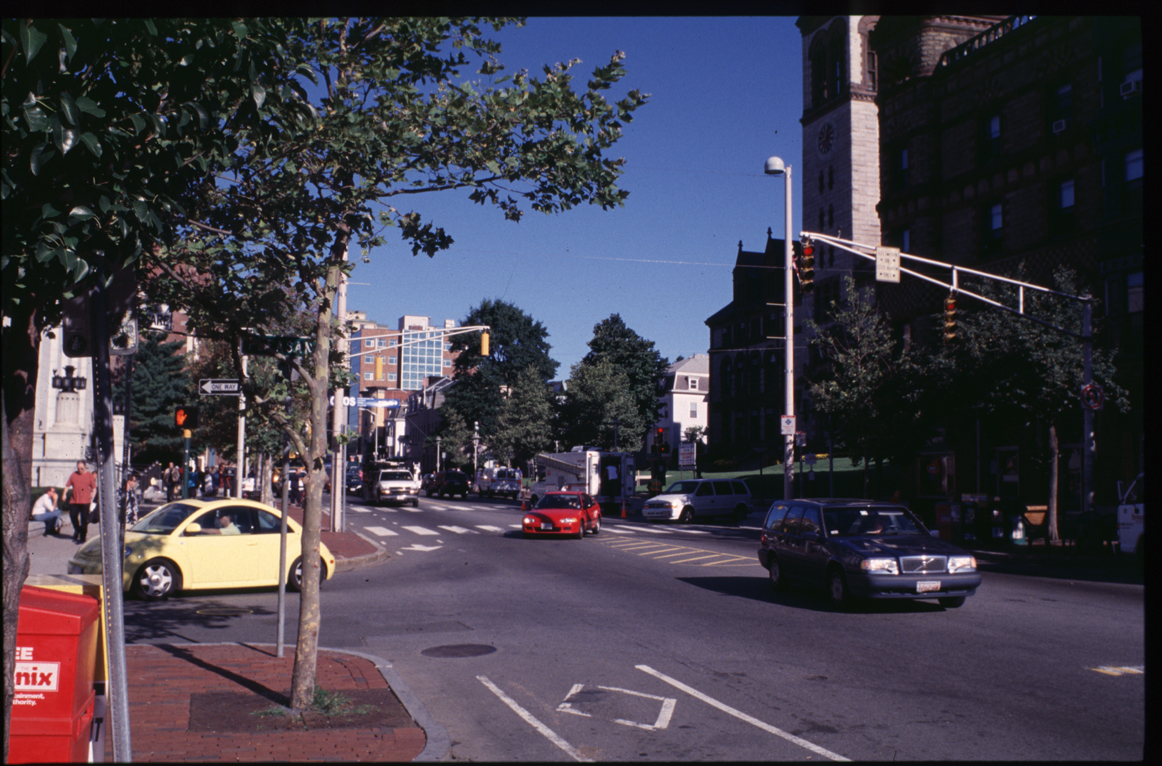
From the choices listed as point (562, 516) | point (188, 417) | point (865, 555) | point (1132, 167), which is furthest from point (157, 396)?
point (865, 555)

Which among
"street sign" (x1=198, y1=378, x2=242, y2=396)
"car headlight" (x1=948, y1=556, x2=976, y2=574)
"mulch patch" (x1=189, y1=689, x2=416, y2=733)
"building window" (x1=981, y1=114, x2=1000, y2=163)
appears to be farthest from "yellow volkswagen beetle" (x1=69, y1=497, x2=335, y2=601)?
"building window" (x1=981, y1=114, x2=1000, y2=163)

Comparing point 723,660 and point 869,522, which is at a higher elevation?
point 869,522

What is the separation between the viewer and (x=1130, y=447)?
29.8 m

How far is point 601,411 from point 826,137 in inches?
940

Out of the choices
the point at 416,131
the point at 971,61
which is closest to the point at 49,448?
the point at 416,131

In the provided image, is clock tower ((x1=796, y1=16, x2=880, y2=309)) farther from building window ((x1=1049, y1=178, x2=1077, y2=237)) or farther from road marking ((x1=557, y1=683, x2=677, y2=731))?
road marking ((x1=557, y1=683, x2=677, y2=731))

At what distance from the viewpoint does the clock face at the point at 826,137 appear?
61.6 metres

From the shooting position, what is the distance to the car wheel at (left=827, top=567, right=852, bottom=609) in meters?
13.4

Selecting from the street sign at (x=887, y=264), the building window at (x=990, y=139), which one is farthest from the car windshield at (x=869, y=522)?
the building window at (x=990, y=139)

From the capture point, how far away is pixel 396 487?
160ft

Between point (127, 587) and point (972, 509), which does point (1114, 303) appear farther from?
point (127, 587)

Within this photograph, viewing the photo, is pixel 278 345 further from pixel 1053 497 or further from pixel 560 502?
pixel 1053 497

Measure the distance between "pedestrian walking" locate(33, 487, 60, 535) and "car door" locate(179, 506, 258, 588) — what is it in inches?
501

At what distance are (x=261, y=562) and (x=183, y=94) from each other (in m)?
10.9
